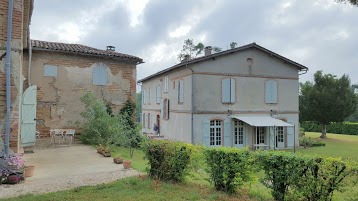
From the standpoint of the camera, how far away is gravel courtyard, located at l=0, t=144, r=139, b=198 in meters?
6.99

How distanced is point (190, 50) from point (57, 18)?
3427 cm

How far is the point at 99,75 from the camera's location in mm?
17141

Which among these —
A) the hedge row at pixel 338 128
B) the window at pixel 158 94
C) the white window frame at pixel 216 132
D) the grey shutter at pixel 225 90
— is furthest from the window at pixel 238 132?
the hedge row at pixel 338 128

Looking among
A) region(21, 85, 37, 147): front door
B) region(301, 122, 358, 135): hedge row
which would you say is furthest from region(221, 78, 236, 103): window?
region(301, 122, 358, 135): hedge row

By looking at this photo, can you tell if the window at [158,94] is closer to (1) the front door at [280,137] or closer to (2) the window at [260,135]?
(2) the window at [260,135]

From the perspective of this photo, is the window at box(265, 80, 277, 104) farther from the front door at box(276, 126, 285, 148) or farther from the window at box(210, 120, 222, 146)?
the window at box(210, 120, 222, 146)

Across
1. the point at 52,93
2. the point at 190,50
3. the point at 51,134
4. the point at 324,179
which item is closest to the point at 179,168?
→ the point at 324,179

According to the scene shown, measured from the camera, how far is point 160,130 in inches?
1029

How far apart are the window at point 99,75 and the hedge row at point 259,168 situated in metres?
10.5

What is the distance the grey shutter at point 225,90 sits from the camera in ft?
65.2

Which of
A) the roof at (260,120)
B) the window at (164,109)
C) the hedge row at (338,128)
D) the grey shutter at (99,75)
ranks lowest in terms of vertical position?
the hedge row at (338,128)

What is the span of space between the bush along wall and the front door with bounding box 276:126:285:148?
16162 millimetres

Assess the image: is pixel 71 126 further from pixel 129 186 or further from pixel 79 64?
pixel 129 186

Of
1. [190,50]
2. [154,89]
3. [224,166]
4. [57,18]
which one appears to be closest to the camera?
[224,166]
